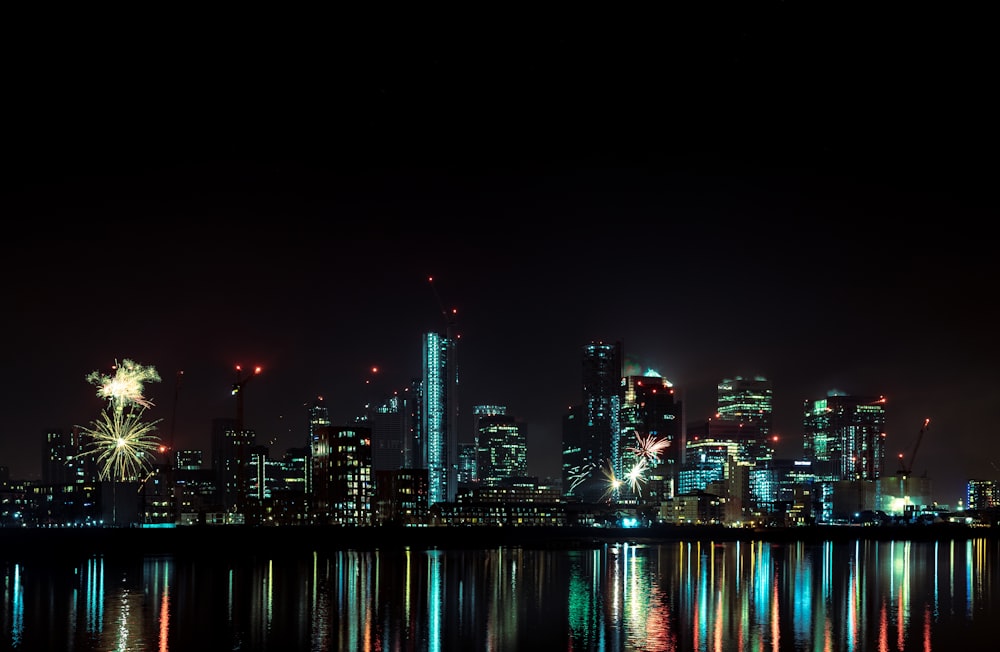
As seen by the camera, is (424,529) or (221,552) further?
(424,529)

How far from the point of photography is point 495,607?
6278 cm

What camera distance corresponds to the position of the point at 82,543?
13650 centimetres

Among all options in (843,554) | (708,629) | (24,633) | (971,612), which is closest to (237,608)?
(24,633)

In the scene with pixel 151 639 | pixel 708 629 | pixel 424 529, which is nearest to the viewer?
pixel 151 639

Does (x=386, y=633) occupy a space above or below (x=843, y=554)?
above

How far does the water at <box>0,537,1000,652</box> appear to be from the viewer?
161ft

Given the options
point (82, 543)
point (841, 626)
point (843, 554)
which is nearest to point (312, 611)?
point (841, 626)

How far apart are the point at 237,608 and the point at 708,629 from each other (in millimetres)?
25777

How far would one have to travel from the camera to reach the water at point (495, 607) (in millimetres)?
49062

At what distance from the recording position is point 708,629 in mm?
52812

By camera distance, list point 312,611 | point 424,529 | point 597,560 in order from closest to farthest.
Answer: point 312,611, point 597,560, point 424,529

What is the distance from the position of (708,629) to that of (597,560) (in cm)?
6318

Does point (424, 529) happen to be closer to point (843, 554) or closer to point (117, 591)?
point (843, 554)

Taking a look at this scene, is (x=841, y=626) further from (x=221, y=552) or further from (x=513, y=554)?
(x=221, y=552)
